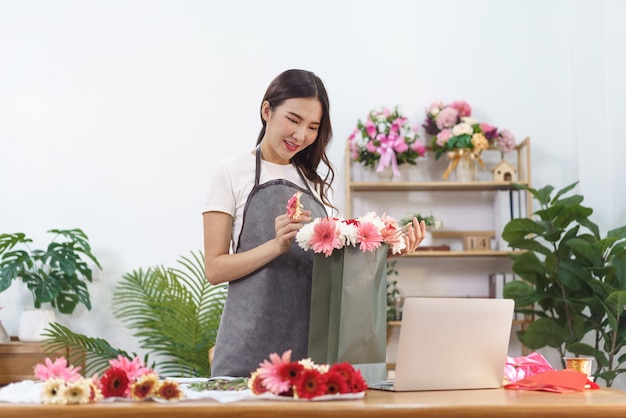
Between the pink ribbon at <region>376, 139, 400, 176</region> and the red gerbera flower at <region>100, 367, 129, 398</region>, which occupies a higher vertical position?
the pink ribbon at <region>376, 139, 400, 176</region>

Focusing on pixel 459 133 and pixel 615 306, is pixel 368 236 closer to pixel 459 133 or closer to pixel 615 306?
pixel 615 306

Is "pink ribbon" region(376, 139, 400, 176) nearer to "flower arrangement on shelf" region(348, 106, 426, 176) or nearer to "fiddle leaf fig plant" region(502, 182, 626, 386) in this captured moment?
"flower arrangement on shelf" region(348, 106, 426, 176)

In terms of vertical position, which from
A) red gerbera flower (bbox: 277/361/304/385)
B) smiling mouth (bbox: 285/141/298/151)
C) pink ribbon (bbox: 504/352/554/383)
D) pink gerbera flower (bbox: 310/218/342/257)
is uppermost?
smiling mouth (bbox: 285/141/298/151)

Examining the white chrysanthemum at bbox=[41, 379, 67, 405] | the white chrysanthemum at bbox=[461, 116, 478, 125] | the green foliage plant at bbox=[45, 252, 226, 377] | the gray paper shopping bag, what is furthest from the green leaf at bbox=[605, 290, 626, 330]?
the white chrysanthemum at bbox=[41, 379, 67, 405]

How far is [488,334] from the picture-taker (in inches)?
61.8

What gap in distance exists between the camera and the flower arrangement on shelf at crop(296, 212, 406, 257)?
161cm

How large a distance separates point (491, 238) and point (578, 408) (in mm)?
3937

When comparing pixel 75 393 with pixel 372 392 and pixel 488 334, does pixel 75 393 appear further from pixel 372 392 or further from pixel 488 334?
pixel 488 334

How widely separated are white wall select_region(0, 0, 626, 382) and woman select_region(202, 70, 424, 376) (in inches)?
124

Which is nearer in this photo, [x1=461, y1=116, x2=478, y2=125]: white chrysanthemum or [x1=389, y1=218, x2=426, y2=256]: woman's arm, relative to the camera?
[x1=389, y1=218, x2=426, y2=256]: woman's arm

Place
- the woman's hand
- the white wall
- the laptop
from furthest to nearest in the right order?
the white wall
the woman's hand
the laptop

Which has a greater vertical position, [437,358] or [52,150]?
[52,150]

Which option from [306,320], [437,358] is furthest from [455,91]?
[437,358]

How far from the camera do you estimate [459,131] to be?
4.88 meters
